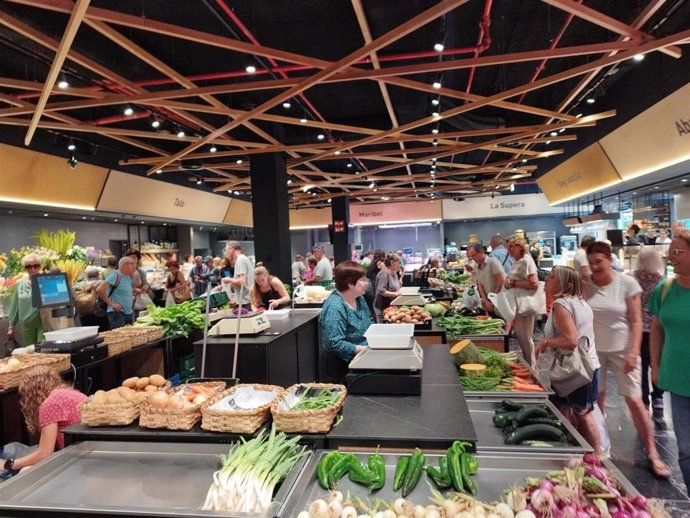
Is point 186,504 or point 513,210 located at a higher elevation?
point 513,210

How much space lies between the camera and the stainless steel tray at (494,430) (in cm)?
215

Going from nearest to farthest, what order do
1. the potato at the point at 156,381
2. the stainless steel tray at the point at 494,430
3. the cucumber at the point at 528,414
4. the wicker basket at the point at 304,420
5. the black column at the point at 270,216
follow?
1. the wicker basket at the point at 304,420
2. the stainless steel tray at the point at 494,430
3. the cucumber at the point at 528,414
4. the potato at the point at 156,381
5. the black column at the point at 270,216

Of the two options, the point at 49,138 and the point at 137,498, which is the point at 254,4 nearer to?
the point at 137,498

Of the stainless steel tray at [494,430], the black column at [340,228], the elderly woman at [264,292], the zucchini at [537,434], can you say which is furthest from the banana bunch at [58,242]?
the black column at [340,228]

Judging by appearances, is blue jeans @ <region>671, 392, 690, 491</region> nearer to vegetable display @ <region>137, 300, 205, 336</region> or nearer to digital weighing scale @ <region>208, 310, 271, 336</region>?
digital weighing scale @ <region>208, 310, 271, 336</region>

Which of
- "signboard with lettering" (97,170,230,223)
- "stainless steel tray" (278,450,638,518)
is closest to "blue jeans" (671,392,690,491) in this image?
"stainless steel tray" (278,450,638,518)

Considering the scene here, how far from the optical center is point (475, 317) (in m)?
5.83

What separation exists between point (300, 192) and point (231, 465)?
16.4m

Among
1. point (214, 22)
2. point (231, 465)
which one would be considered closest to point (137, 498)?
point (231, 465)

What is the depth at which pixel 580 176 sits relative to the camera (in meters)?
11.2

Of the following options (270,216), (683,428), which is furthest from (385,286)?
(683,428)

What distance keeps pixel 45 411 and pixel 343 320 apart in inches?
76.6

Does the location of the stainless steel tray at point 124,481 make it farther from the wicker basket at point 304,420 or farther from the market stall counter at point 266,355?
the market stall counter at point 266,355

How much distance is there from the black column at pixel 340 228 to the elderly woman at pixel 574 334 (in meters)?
15.7
